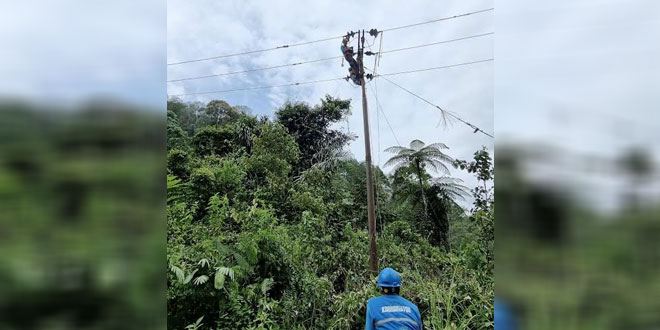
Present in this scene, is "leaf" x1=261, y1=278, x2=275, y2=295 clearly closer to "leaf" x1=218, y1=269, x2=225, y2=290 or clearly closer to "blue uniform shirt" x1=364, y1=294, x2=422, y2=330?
"leaf" x1=218, y1=269, x2=225, y2=290

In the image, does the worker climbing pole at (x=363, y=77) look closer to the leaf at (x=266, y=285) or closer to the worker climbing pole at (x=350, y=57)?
the worker climbing pole at (x=350, y=57)

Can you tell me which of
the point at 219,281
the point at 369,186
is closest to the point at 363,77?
the point at 369,186

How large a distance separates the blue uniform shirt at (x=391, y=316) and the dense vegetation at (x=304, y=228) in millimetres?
1467

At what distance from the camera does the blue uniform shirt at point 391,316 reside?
10.9ft

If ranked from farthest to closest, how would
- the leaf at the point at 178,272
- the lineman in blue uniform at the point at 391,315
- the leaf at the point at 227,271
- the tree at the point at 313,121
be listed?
the tree at the point at 313,121 → the leaf at the point at 227,271 → the leaf at the point at 178,272 → the lineman in blue uniform at the point at 391,315

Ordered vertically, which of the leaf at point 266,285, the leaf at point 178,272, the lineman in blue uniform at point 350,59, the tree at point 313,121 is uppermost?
the lineman in blue uniform at point 350,59

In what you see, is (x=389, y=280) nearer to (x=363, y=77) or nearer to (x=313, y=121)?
(x=363, y=77)

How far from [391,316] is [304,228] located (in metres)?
3.70

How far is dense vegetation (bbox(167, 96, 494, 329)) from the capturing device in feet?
15.5
